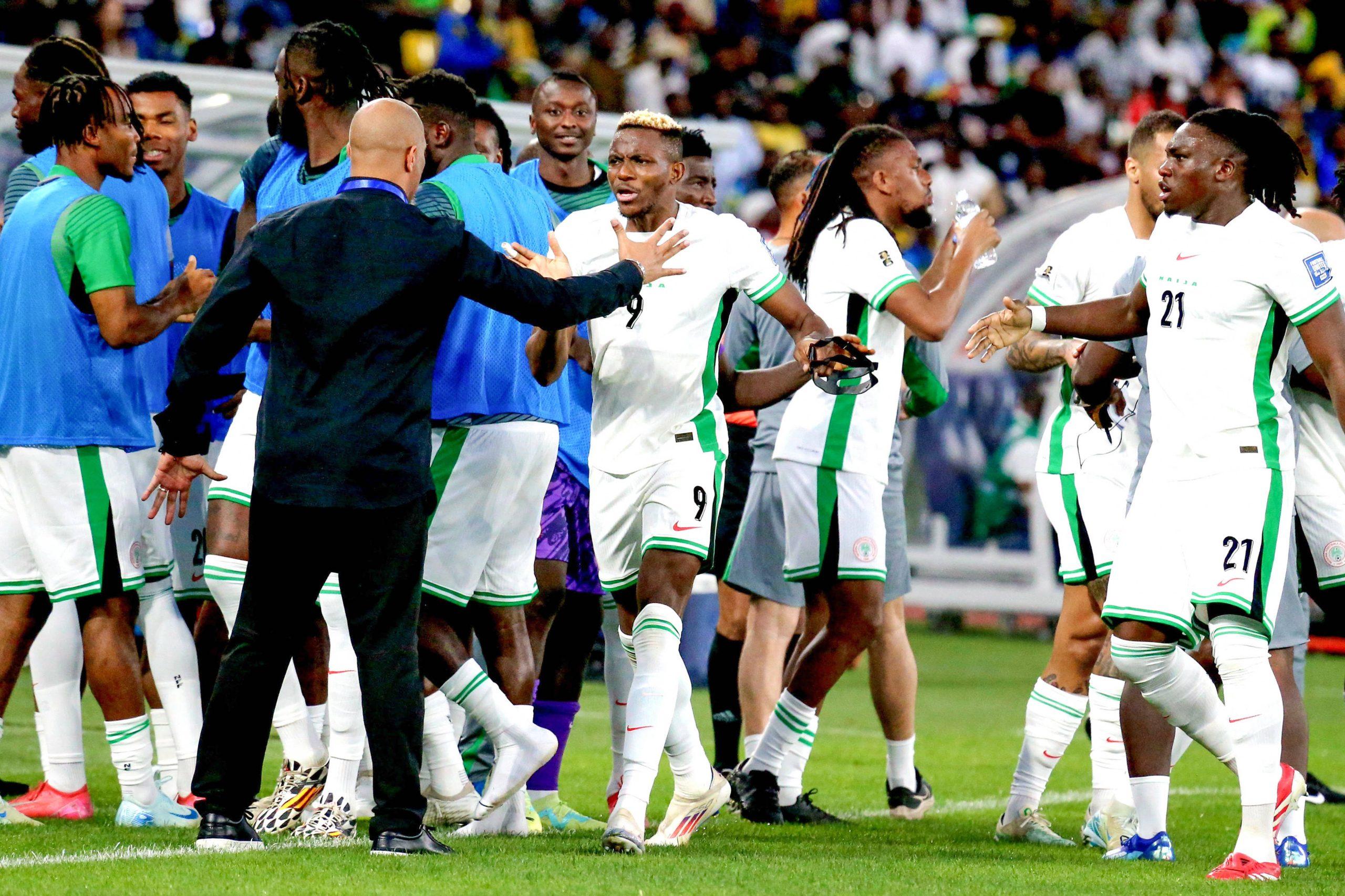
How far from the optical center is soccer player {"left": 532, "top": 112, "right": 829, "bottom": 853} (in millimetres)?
5543

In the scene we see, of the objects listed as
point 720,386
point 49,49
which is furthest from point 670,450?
point 49,49

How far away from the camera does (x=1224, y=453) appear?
5113mm

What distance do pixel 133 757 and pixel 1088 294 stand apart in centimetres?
369

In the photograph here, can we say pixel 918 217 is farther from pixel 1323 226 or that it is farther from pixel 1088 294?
pixel 1323 226

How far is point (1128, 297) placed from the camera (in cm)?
557

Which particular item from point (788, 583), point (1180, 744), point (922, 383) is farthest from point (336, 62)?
point (1180, 744)

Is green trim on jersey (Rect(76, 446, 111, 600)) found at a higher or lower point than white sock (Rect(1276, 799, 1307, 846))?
higher

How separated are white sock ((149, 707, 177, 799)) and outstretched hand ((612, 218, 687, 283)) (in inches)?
Result: 102

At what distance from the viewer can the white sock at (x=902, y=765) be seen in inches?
275

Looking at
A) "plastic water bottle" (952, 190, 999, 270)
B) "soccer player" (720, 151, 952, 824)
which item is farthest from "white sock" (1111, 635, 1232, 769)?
"soccer player" (720, 151, 952, 824)

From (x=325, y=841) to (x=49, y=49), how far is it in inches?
132

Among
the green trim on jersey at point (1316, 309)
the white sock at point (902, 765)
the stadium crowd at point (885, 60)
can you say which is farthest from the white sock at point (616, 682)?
the stadium crowd at point (885, 60)

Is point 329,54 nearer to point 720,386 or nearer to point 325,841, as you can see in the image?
point 720,386

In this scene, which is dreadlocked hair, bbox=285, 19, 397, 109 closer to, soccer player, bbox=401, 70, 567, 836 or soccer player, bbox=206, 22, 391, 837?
soccer player, bbox=206, 22, 391, 837
